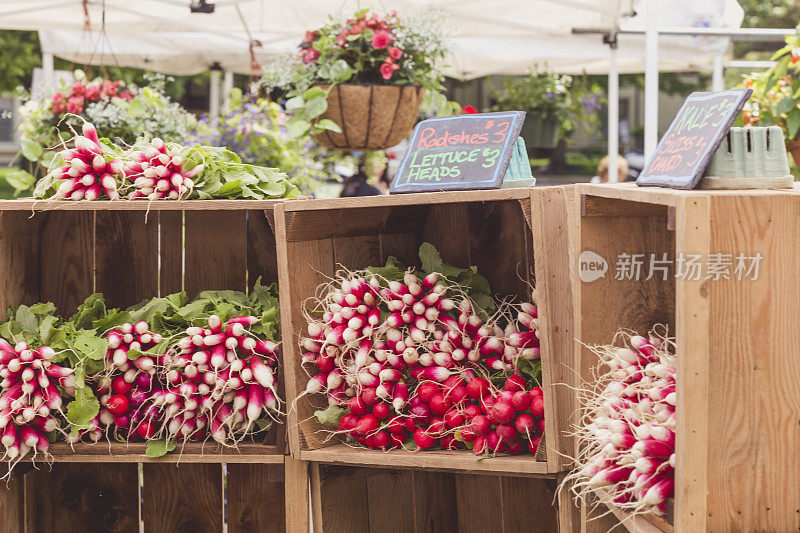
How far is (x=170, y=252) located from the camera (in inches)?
90.4

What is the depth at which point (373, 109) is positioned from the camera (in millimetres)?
3170

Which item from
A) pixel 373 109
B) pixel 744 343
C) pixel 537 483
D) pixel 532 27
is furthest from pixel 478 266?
pixel 532 27

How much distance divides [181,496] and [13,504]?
1.49ft

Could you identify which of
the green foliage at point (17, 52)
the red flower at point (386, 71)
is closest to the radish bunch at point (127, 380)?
the red flower at point (386, 71)

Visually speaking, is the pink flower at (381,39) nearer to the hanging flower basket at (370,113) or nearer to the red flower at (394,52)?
the red flower at (394,52)

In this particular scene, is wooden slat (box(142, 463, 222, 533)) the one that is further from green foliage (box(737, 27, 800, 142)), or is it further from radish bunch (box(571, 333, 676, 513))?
green foliage (box(737, 27, 800, 142))

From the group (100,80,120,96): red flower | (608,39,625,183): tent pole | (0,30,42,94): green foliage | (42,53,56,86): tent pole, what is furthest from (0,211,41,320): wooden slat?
(0,30,42,94): green foliage

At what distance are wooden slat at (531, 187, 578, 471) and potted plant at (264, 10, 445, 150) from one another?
1.63 m

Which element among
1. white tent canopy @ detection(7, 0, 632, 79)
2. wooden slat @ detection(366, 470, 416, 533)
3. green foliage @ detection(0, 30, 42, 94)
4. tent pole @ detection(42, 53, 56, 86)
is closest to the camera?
wooden slat @ detection(366, 470, 416, 533)

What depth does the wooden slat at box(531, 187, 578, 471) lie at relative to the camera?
162cm

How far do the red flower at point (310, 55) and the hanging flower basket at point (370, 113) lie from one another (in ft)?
0.53

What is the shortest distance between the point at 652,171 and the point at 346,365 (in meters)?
0.83

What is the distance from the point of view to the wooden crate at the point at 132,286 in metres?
2.20

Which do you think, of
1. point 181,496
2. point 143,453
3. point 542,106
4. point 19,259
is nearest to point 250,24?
point 542,106
